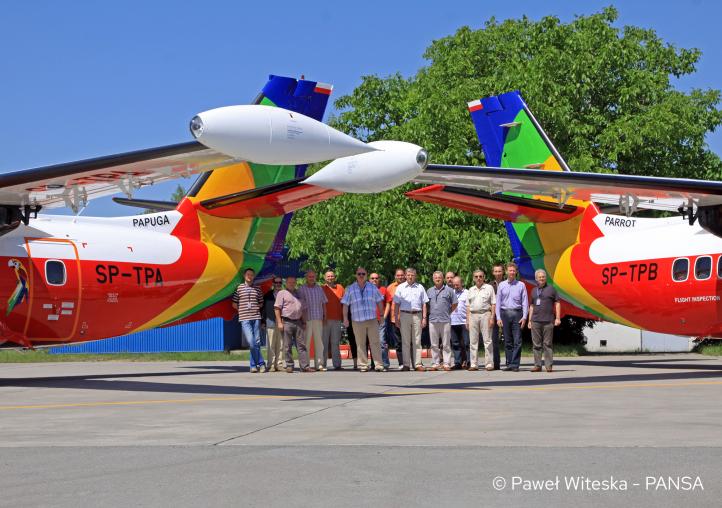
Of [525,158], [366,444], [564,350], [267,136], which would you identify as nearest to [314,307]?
[525,158]

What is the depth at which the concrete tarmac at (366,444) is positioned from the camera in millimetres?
6070

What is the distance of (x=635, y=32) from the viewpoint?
3322cm

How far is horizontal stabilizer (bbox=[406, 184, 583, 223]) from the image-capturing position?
16297 millimetres

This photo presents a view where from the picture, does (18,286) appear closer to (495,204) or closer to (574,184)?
(495,204)

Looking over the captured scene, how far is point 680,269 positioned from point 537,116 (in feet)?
40.6

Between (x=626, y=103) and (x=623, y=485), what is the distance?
2673 cm

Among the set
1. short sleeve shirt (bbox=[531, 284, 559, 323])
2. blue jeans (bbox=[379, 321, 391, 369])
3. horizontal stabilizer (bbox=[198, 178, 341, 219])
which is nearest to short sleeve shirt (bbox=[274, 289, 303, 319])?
horizontal stabilizer (bbox=[198, 178, 341, 219])

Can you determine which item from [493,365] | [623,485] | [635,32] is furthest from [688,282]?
[635,32]

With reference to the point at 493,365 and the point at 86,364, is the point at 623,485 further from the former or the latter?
the point at 86,364

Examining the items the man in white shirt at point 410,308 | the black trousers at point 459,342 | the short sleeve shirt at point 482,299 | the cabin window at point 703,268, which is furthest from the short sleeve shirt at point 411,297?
the cabin window at point 703,268

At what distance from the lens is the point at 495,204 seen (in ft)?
58.4
